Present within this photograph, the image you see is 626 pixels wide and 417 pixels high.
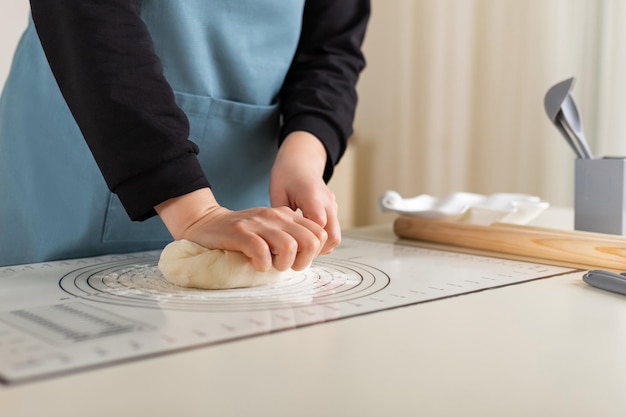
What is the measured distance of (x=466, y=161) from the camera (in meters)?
2.11

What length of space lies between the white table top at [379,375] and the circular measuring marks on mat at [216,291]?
8cm

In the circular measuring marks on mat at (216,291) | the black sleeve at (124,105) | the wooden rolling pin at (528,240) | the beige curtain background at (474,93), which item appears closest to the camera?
the circular measuring marks on mat at (216,291)

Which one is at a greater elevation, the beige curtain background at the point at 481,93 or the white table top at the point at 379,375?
the beige curtain background at the point at 481,93

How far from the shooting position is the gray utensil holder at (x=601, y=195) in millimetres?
901

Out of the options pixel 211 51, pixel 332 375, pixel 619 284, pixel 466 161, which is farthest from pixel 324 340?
pixel 466 161

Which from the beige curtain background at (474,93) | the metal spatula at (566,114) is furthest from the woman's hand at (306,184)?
the beige curtain background at (474,93)

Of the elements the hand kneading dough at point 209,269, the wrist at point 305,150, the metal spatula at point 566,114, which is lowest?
the hand kneading dough at point 209,269

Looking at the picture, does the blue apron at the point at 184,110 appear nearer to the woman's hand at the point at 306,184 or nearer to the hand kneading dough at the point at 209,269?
the woman's hand at the point at 306,184

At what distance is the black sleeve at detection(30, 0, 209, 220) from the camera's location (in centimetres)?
67

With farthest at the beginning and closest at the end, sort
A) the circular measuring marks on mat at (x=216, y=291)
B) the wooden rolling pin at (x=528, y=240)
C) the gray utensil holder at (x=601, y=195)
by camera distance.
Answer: the gray utensil holder at (x=601, y=195) → the wooden rolling pin at (x=528, y=240) → the circular measuring marks on mat at (x=216, y=291)

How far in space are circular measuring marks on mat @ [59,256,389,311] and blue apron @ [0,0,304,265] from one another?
13 centimetres

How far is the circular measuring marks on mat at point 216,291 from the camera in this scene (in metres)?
0.56

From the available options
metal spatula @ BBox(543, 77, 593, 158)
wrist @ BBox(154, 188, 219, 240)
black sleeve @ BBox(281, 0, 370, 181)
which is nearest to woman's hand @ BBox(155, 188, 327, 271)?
wrist @ BBox(154, 188, 219, 240)

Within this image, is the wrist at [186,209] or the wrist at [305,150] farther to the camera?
the wrist at [305,150]
